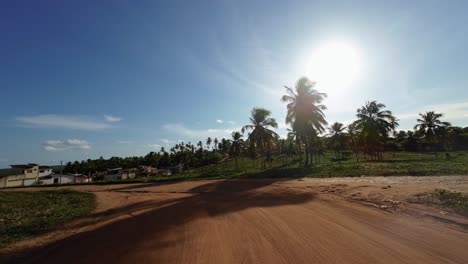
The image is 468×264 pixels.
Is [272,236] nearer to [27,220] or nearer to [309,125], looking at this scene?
[27,220]

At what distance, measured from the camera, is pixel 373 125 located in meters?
43.7

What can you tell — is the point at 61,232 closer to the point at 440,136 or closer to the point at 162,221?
the point at 162,221

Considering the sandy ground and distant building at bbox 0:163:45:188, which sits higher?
distant building at bbox 0:163:45:188

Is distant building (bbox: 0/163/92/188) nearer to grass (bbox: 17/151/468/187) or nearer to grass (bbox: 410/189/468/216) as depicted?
grass (bbox: 17/151/468/187)

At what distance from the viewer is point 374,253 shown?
16.7 ft

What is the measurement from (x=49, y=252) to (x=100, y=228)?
2.22 metres

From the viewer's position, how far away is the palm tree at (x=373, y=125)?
43.5 meters

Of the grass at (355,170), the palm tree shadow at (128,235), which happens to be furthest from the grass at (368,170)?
the palm tree shadow at (128,235)

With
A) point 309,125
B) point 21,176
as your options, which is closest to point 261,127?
point 309,125

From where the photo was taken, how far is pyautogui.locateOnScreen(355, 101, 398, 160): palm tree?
1713 inches

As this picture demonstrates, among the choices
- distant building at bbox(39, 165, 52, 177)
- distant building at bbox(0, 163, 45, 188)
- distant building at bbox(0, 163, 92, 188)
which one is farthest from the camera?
distant building at bbox(39, 165, 52, 177)

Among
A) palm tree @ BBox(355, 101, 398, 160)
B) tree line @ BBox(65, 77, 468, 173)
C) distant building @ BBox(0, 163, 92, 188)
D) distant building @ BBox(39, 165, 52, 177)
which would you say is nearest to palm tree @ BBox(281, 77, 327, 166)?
tree line @ BBox(65, 77, 468, 173)

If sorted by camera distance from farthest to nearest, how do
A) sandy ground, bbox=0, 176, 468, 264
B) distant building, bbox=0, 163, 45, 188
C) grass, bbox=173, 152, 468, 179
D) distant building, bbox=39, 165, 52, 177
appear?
distant building, bbox=39, 165, 52, 177 → distant building, bbox=0, 163, 45, 188 → grass, bbox=173, 152, 468, 179 → sandy ground, bbox=0, 176, 468, 264

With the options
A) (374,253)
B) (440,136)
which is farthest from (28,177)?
(440,136)
